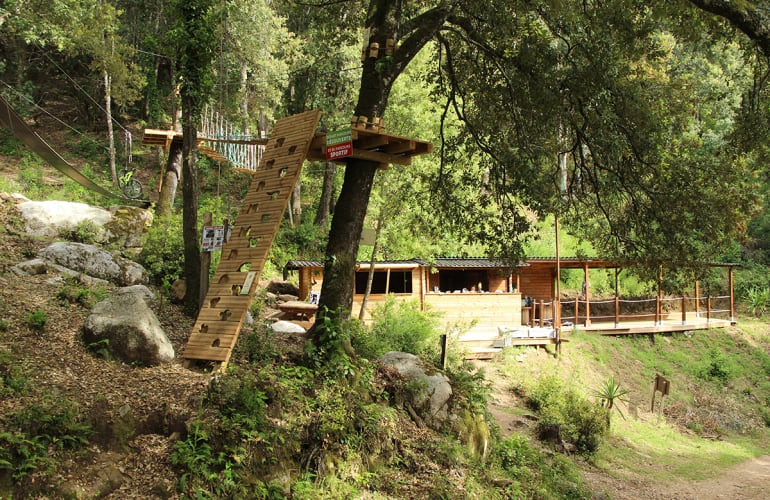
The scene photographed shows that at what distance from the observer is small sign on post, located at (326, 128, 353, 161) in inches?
292

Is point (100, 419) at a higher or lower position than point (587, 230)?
lower

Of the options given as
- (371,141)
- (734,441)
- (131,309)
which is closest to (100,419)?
(131,309)

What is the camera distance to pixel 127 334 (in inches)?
259

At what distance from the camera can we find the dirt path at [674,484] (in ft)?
36.7

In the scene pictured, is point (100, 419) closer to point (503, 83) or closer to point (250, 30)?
point (503, 83)

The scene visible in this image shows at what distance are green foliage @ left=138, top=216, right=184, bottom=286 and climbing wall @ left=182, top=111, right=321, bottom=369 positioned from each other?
2663mm

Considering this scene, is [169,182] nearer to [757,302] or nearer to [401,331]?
[401,331]

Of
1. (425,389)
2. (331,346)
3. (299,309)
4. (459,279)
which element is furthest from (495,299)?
(331,346)

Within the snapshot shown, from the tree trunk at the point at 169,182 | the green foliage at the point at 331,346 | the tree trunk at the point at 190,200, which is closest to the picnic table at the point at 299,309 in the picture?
the tree trunk at the point at 169,182

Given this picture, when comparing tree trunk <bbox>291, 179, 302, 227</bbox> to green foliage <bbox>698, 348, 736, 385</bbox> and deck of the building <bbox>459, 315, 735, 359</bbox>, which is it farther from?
green foliage <bbox>698, 348, 736, 385</bbox>

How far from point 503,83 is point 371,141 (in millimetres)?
4089

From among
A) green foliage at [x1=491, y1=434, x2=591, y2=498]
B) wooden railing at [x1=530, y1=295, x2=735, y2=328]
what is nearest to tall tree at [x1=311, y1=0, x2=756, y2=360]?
green foliage at [x1=491, y1=434, x2=591, y2=498]

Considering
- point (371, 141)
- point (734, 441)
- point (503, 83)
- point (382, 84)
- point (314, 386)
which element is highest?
point (503, 83)

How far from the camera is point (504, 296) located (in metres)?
22.7
